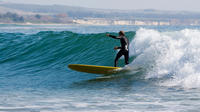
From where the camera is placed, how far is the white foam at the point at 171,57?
12898 mm

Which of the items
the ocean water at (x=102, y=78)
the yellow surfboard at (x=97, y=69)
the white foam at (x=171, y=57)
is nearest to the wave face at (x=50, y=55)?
the ocean water at (x=102, y=78)

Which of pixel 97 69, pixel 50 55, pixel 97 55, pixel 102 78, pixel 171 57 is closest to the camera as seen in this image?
pixel 102 78

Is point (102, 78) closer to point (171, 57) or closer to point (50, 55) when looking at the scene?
point (171, 57)

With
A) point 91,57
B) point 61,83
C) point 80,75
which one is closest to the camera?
point 61,83

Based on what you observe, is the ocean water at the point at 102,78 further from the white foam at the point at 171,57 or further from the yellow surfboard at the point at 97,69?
the yellow surfboard at the point at 97,69

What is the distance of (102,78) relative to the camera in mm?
14422

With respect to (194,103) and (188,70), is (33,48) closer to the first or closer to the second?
(188,70)

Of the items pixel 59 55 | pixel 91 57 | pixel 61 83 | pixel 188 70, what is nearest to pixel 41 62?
pixel 59 55

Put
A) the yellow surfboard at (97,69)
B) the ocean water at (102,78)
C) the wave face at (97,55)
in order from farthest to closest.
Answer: the yellow surfboard at (97,69) → the wave face at (97,55) → the ocean water at (102,78)

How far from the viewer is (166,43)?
647 inches

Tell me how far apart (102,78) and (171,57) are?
9.00ft

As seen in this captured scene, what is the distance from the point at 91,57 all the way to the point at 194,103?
1093 centimetres

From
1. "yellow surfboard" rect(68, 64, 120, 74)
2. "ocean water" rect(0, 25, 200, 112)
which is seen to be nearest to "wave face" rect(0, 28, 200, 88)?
"ocean water" rect(0, 25, 200, 112)

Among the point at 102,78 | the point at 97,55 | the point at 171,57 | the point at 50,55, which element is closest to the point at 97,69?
the point at 102,78
